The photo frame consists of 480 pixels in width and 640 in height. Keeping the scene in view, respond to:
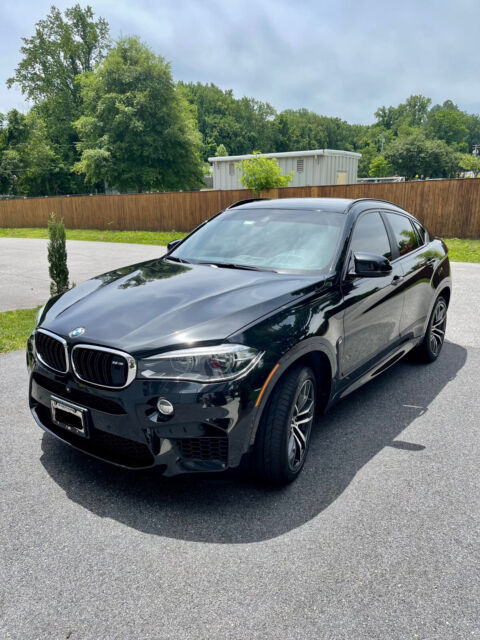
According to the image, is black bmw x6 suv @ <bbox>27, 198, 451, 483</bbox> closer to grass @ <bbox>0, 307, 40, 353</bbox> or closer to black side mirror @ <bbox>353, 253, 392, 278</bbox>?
black side mirror @ <bbox>353, 253, 392, 278</bbox>

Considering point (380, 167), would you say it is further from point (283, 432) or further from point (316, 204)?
point (283, 432)

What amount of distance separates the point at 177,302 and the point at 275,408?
2.93ft

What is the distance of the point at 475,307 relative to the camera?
822 centimetres

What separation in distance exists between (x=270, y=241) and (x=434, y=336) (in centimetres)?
244

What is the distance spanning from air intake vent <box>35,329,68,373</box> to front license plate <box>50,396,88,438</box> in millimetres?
199

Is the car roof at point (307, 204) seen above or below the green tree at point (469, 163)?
below

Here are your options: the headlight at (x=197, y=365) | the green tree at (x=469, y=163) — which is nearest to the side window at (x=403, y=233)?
the headlight at (x=197, y=365)

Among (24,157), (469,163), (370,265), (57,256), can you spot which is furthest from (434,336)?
(469,163)

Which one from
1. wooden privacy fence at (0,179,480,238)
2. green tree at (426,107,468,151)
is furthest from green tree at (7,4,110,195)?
green tree at (426,107,468,151)

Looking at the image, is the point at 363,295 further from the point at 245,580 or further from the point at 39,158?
the point at 39,158

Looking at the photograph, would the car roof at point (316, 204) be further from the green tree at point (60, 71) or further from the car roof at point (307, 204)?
the green tree at point (60, 71)

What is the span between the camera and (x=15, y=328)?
23.3ft

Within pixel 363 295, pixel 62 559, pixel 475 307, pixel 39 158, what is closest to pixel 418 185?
pixel 475 307

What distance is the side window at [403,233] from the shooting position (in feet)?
15.5
